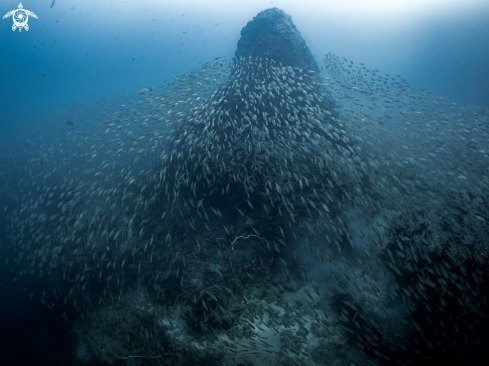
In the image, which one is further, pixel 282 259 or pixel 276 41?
pixel 276 41

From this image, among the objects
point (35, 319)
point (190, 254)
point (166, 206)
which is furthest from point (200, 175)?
point (35, 319)

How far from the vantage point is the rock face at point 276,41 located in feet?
34.5

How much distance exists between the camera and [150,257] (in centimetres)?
711

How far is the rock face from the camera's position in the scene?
10.5m

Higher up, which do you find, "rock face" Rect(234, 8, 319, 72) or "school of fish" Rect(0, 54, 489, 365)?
"rock face" Rect(234, 8, 319, 72)

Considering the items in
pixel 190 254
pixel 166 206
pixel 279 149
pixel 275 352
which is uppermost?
pixel 279 149

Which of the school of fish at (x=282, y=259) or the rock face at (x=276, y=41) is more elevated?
the rock face at (x=276, y=41)

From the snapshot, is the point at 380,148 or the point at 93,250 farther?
the point at 380,148

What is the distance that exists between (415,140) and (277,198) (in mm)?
7972

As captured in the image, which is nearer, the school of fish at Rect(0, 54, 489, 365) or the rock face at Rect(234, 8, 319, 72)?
the school of fish at Rect(0, 54, 489, 365)

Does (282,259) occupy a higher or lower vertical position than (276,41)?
lower

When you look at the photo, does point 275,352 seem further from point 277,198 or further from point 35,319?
point 35,319

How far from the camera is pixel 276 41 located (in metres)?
10.7

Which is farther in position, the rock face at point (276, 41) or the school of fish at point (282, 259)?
the rock face at point (276, 41)
